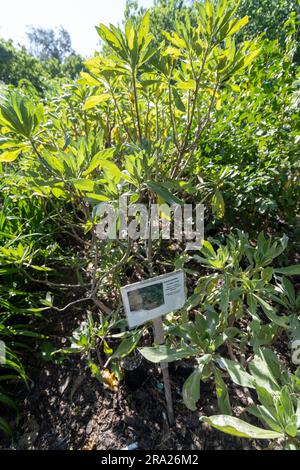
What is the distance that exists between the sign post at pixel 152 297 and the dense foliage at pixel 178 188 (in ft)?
0.32

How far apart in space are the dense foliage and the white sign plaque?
0.10 metres

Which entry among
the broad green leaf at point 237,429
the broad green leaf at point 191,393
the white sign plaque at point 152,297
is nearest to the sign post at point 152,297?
the white sign plaque at point 152,297

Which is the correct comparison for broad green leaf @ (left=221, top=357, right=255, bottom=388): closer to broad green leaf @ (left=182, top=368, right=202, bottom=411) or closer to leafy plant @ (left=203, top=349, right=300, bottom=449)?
leafy plant @ (left=203, top=349, right=300, bottom=449)

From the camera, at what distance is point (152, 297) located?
873mm

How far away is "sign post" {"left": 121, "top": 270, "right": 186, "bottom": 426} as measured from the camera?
0.84m

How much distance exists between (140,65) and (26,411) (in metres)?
1.56

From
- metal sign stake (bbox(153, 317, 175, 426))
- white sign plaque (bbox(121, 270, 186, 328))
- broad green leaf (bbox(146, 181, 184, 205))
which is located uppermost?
broad green leaf (bbox(146, 181, 184, 205))

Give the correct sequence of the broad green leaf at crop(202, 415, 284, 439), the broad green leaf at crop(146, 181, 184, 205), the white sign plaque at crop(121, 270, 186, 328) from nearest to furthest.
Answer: the broad green leaf at crop(202, 415, 284, 439) → the broad green leaf at crop(146, 181, 184, 205) → the white sign plaque at crop(121, 270, 186, 328)

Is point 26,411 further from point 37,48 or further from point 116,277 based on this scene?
point 37,48

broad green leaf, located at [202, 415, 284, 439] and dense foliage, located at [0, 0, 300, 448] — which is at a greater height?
dense foliage, located at [0, 0, 300, 448]

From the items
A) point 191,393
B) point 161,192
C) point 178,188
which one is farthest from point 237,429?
point 178,188

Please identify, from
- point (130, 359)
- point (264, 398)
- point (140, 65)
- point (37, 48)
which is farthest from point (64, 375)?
point (37, 48)

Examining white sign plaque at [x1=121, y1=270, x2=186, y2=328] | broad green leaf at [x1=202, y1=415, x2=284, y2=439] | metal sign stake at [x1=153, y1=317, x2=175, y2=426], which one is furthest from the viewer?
metal sign stake at [x1=153, y1=317, x2=175, y2=426]

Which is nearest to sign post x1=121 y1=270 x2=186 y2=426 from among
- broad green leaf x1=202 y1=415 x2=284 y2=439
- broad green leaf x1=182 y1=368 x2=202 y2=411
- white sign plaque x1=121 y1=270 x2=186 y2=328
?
white sign plaque x1=121 y1=270 x2=186 y2=328
